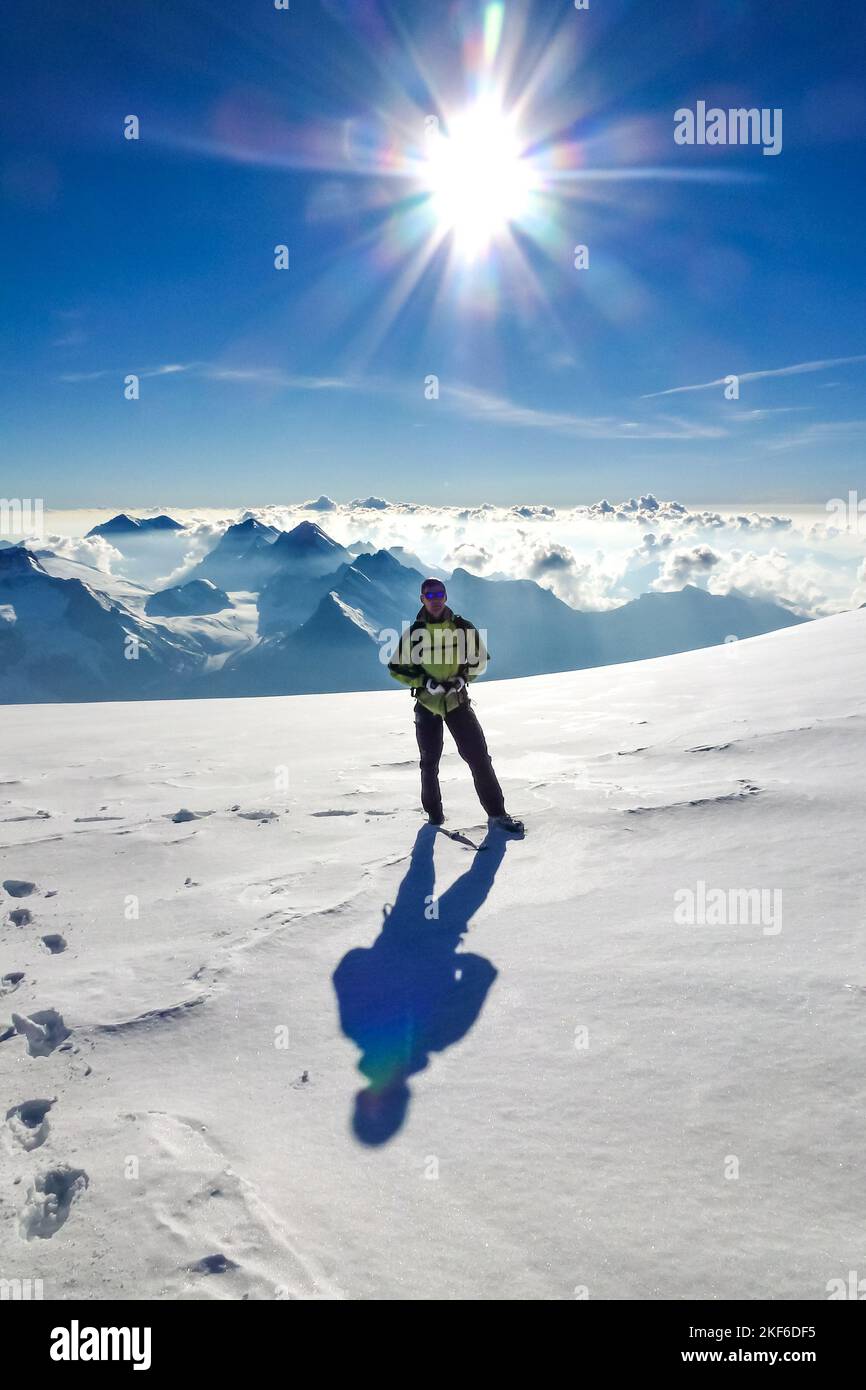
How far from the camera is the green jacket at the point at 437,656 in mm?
6613

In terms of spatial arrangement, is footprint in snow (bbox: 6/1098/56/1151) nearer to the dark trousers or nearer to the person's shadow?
the person's shadow

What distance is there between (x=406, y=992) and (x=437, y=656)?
11.3 feet

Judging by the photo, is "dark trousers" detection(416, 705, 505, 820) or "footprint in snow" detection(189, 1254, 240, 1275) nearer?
"footprint in snow" detection(189, 1254, 240, 1275)

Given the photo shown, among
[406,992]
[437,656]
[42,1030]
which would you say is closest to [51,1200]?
[42,1030]

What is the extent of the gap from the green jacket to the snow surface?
1110 millimetres

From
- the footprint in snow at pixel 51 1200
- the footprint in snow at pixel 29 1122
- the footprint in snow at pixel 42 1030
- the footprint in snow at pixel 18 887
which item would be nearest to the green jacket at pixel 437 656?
the footprint in snow at pixel 18 887

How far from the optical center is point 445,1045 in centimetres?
337

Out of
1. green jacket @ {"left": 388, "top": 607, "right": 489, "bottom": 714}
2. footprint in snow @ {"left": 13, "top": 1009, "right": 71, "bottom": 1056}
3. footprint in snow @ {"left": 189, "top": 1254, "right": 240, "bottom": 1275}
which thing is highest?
green jacket @ {"left": 388, "top": 607, "right": 489, "bottom": 714}

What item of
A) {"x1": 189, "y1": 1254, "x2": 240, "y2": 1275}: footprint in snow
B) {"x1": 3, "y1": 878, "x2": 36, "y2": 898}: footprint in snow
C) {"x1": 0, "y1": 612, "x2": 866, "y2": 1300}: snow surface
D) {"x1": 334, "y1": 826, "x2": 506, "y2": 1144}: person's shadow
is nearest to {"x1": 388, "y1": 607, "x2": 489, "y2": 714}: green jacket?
{"x1": 0, "y1": 612, "x2": 866, "y2": 1300}: snow surface

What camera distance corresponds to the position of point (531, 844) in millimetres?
5797

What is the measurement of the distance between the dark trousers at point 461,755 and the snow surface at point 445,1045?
0.96ft

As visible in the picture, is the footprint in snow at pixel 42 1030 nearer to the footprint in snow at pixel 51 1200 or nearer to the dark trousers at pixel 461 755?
the footprint in snow at pixel 51 1200

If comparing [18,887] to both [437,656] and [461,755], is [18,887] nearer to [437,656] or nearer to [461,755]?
[461,755]

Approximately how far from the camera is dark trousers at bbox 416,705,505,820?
250 inches
